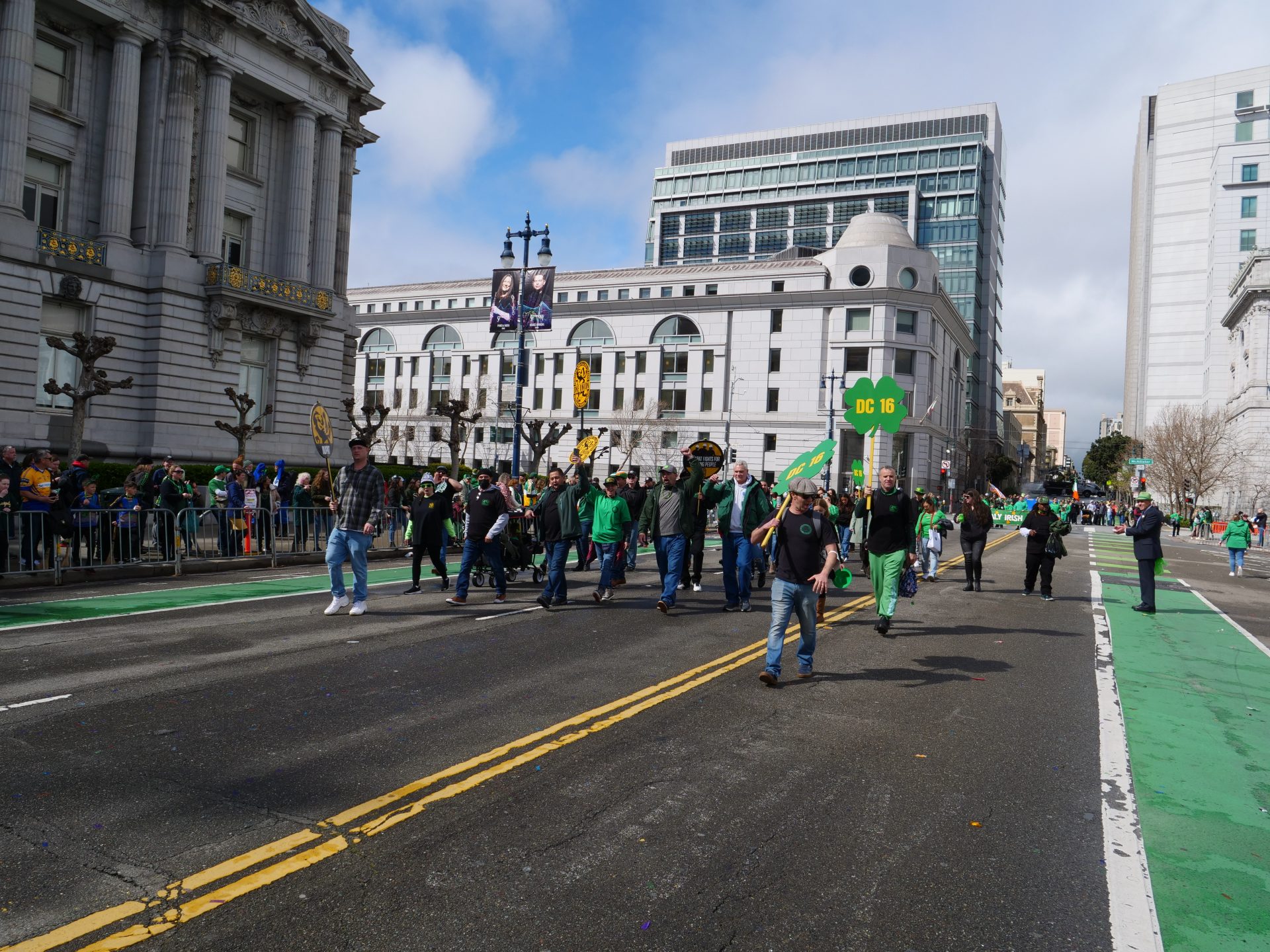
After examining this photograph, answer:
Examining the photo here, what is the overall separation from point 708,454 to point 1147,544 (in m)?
8.52

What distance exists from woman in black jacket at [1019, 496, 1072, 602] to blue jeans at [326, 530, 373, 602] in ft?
36.6

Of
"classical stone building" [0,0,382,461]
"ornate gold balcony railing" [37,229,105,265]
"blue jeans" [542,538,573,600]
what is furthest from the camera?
"ornate gold balcony railing" [37,229,105,265]

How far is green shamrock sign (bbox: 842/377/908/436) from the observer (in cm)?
2067

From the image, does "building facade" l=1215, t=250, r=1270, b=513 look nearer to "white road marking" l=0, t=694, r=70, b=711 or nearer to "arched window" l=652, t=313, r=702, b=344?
"arched window" l=652, t=313, r=702, b=344

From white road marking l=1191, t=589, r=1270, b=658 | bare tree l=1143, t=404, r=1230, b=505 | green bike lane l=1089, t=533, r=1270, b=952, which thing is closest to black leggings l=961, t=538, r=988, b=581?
white road marking l=1191, t=589, r=1270, b=658

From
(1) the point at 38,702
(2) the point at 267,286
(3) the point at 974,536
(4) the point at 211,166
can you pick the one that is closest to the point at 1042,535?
(3) the point at 974,536

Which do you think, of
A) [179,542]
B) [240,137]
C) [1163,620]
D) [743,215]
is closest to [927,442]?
[743,215]

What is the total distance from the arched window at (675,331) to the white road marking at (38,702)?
72.0 meters

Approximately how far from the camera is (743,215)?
10800 centimetres

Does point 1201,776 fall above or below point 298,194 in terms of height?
below

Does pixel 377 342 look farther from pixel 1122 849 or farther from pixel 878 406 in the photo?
pixel 1122 849

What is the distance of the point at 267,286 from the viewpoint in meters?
34.5

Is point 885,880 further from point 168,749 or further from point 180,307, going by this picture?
point 180,307

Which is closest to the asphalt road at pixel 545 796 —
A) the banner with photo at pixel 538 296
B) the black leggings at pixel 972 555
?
the black leggings at pixel 972 555
